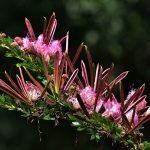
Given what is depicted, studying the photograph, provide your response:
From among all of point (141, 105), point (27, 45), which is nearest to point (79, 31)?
point (27, 45)

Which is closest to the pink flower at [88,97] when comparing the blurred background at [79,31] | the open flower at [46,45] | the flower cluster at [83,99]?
the flower cluster at [83,99]

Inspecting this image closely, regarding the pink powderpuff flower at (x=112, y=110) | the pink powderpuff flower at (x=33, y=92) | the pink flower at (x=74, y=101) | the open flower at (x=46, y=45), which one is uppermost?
the open flower at (x=46, y=45)

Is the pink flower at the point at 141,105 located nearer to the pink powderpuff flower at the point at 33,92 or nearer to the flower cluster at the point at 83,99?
the flower cluster at the point at 83,99

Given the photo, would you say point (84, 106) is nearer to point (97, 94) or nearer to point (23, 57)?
point (97, 94)

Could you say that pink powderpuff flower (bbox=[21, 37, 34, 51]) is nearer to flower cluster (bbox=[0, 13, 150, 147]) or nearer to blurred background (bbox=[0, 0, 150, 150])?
flower cluster (bbox=[0, 13, 150, 147])

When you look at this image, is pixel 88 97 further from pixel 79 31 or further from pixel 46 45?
pixel 79 31

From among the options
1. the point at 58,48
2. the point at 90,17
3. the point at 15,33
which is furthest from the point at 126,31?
the point at 58,48

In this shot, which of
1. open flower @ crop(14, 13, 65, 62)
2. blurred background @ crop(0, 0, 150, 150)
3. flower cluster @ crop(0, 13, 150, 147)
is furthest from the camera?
blurred background @ crop(0, 0, 150, 150)

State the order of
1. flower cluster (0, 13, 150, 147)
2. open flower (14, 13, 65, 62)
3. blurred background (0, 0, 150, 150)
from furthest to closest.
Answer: blurred background (0, 0, 150, 150)
open flower (14, 13, 65, 62)
flower cluster (0, 13, 150, 147)

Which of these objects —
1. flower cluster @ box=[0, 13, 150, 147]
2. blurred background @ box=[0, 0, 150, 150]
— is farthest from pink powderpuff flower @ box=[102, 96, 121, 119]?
blurred background @ box=[0, 0, 150, 150]
